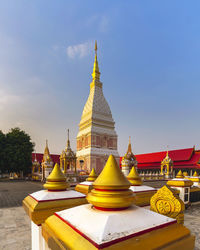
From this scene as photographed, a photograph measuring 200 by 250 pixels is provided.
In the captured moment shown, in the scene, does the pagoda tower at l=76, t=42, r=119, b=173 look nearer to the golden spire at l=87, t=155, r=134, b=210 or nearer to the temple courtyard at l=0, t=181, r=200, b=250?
the temple courtyard at l=0, t=181, r=200, b=250

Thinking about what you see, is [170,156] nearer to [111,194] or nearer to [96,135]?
[96,135]

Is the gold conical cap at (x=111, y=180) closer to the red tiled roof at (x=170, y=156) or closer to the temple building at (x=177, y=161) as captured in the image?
the temple building at (x=177, y=161)

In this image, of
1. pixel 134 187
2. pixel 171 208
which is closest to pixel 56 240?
pixel 171 208

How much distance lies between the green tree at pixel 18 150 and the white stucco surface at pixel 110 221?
26.3m

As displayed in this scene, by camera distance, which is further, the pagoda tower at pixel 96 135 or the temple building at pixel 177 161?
the pagoda tower at pixel 96 135

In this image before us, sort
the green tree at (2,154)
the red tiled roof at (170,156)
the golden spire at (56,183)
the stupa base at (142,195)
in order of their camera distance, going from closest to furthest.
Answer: the golden spire at (56,183), the stupa base at (142,195), the green tree at (2,154), the red tiled roof at (170,156)

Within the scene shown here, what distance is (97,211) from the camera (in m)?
1.40

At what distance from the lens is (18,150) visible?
24.5 metres

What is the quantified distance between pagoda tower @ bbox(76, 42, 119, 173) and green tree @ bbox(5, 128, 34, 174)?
9171 mm

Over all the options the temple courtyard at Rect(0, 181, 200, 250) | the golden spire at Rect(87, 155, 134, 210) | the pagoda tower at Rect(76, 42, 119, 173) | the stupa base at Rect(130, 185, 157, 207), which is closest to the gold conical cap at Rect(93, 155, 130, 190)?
the golden spire at Rect(87, 155, 134, 210)

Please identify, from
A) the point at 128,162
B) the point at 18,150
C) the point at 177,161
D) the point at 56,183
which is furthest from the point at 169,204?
the point at 177,161

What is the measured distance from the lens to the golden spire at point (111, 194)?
1.34 metres

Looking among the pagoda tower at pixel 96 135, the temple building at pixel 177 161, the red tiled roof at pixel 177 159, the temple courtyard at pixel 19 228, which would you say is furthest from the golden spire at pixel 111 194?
the red tiled roof at pixel 177 159

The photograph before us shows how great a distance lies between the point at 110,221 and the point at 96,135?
28175mm
